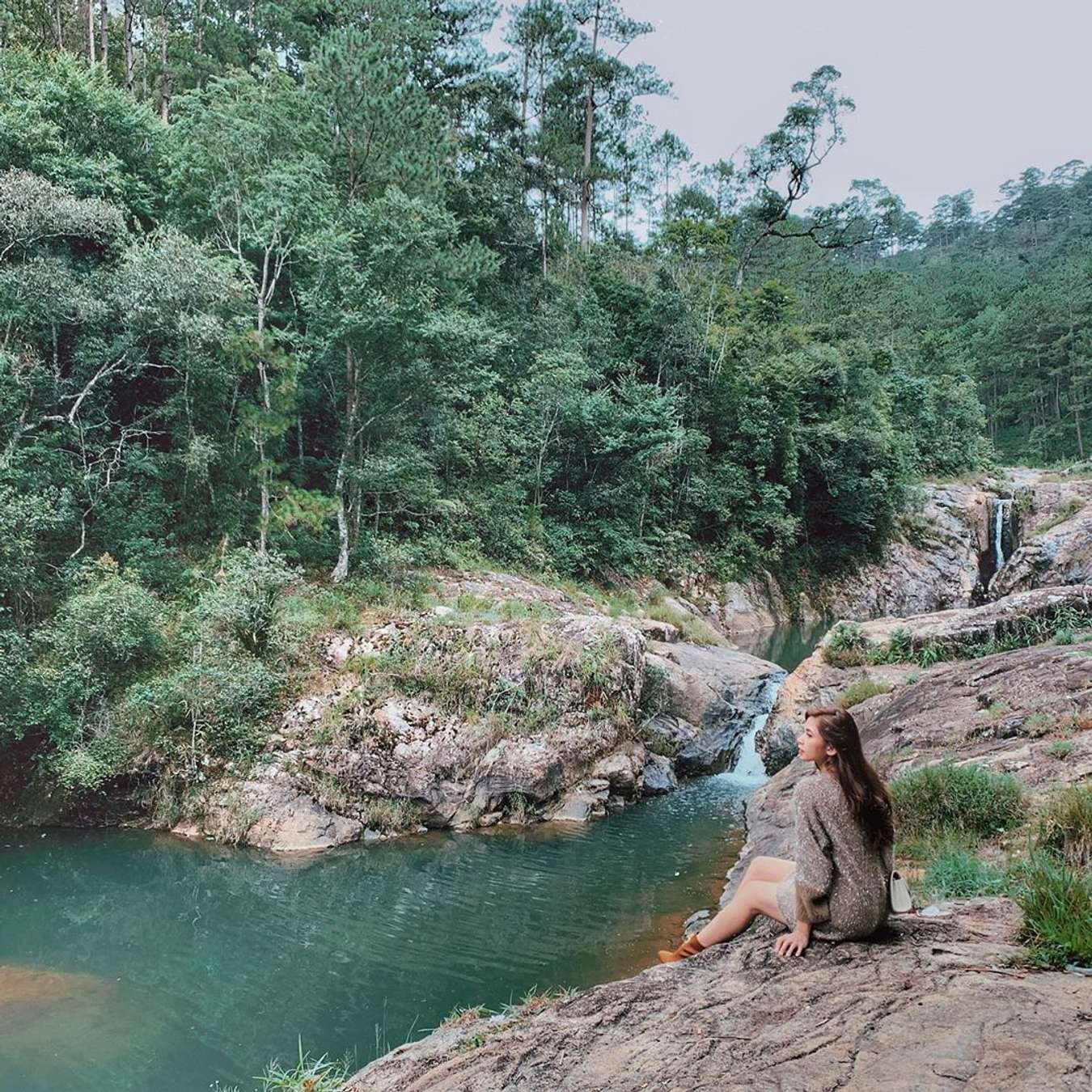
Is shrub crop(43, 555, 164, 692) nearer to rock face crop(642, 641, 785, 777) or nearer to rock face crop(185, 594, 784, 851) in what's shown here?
rock face crop(185, 594, 784, 851)

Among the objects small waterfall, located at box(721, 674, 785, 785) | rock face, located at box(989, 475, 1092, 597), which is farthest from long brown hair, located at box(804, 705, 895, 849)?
rock face, located at box(989, 475, 1092, 597)

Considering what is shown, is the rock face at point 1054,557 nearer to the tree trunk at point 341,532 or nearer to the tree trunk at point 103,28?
the tree trunk at point 341,532

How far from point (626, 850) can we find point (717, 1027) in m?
7.42

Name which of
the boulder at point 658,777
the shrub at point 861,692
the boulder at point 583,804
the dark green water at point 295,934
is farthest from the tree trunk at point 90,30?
the shrub at point 861,692

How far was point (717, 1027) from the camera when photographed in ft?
9.96

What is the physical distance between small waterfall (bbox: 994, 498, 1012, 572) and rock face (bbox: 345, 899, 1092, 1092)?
28948mm

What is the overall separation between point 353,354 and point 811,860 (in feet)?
46.3

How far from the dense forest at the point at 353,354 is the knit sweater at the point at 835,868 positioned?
945 centimetres

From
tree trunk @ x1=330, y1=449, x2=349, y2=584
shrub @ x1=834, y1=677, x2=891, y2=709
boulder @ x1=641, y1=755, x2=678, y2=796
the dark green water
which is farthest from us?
tree trunk @ x1=330, y1=449, x2=349, y2=584

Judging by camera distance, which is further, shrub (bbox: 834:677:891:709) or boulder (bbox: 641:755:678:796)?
boulder (bbox: 641:755:678:796)

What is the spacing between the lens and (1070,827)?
4.51 meters

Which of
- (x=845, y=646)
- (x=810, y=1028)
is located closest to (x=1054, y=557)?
(x=845, y=646)

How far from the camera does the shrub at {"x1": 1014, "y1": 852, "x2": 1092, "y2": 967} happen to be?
3043mm

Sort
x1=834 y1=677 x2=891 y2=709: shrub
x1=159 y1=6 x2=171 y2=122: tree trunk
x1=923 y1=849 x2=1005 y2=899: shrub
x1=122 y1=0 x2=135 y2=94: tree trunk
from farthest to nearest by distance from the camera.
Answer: x1=159 y1=6 x2=171 y2=122: tree trunk < x1=122 y1=0 x2=135 y2=94: tree trunk < x1=834 y1=677 x2=891 y2=709: shrub < x1=923 y1=849 x2=1005 y2=899: shrub
